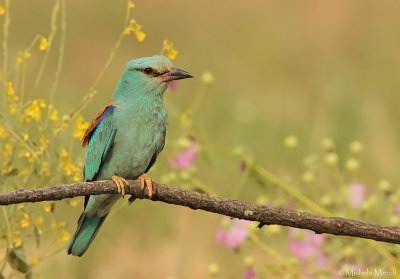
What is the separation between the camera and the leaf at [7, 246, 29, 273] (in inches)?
159

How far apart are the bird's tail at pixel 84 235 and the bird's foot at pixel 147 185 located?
1.16ft

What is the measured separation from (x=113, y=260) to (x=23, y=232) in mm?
1695

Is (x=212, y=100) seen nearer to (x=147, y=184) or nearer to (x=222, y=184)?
(x=222, y=184)

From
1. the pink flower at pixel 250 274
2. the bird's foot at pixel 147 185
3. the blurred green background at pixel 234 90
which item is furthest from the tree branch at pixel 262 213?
the pink flower at pixel 250 274

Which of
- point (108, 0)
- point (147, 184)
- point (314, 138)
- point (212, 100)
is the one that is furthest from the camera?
point (108, 0)

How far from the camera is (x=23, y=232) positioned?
4.20 meters

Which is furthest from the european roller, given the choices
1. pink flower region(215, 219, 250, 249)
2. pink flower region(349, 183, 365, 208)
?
pink flower region(349, 183, 365, 208)

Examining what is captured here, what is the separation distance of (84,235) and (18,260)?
33 centimetres

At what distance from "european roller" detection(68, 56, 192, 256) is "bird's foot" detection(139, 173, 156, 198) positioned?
118 millimetres

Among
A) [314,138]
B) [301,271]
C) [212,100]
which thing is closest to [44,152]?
[301,271]

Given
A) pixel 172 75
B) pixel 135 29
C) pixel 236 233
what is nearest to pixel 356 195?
pixel 236 233

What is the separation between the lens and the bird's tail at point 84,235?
423 cm

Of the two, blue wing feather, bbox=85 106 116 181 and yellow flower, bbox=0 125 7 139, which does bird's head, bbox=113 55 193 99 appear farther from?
yellow flower, bbox=0 125 7 139

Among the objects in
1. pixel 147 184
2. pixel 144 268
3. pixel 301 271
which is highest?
pixel 147 184
